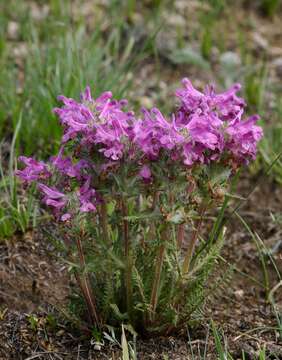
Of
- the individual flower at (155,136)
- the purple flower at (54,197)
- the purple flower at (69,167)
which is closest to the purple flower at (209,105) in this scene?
the individual flower at (155,136)

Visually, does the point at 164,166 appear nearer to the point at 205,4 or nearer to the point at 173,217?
the point at 173,217

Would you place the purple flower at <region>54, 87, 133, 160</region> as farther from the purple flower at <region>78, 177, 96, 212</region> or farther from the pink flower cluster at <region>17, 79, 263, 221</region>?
the purple flower at <region>78, 177, 96, 212</region>

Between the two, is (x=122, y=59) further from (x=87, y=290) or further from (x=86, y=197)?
(x=86, y=197)

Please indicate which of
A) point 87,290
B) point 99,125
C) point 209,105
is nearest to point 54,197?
point 99,125

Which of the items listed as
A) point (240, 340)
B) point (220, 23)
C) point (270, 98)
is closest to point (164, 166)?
point (240, 340)

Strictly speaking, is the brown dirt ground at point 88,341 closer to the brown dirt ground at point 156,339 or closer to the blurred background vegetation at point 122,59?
the brown dirt ground at point 156,339

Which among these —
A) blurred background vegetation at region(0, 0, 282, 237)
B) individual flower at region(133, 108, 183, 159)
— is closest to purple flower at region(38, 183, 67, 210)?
individual flower at region(133, 108, 183, 159)

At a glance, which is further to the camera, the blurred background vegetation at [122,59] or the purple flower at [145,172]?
the blurred background vegetation at [122,59]
